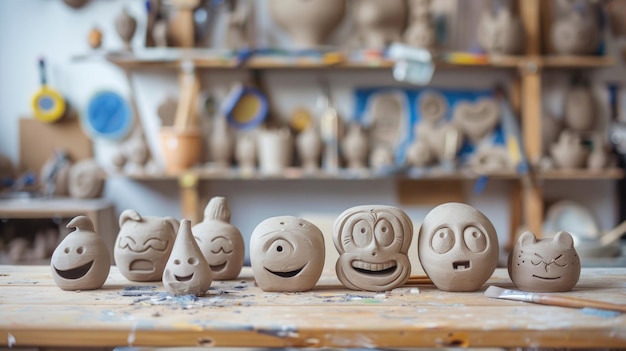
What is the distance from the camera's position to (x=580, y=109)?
155 inches

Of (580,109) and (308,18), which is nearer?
(308,18)

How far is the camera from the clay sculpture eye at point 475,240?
1.63 metres

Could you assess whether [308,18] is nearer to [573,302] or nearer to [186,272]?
[186,272]

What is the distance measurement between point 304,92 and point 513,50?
1221mm

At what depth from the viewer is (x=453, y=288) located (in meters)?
1.66

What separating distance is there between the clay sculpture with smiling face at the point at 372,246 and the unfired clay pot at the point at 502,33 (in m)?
2.34

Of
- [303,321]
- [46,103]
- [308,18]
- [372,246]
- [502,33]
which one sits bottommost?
[303,321]

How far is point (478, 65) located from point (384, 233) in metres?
2.46

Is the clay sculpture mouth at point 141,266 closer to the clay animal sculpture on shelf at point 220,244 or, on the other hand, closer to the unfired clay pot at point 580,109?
the clay animal sculpture on shelf at point 220,244

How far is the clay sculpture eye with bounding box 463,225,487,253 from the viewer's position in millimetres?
1633

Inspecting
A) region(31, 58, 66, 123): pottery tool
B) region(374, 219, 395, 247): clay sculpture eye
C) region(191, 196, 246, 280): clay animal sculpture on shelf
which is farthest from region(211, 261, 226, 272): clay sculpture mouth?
region(31, 58, 66, 123): pottery tool

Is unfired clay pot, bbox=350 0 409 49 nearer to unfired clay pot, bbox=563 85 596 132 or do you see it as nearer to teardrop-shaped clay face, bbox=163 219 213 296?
unfired clay pot, bbox=563 85 596 132

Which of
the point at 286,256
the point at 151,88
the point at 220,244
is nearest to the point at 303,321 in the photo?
the point at 286,256

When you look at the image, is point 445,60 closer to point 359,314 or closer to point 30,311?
point 359,314
